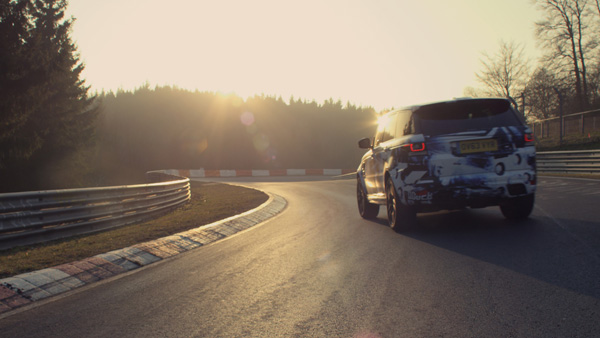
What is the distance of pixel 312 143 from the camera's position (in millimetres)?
101562

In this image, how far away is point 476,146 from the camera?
20.9ft

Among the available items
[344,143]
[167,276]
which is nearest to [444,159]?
[167,276]

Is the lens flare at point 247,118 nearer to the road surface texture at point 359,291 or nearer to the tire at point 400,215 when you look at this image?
the tire at point 400,215

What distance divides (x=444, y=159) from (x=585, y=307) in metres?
3.39

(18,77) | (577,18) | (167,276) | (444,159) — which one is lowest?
(167,276)

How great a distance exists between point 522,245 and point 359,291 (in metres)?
2.67

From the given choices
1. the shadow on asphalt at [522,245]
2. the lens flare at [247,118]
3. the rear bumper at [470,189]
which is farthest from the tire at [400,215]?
the lens flare at [247,118]

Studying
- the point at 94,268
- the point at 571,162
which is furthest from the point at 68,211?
the point at 571,162

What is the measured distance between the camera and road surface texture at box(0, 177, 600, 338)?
3.04m

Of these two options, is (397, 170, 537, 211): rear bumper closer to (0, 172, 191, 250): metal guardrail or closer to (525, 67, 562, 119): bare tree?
(0, 172, 191, 250): metal guardrail

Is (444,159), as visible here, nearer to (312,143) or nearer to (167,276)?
(167,276)

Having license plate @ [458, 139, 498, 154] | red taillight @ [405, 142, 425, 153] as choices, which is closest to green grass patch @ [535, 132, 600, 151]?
license plate @ [458, 139, 498, 154]

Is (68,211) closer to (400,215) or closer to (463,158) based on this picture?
(400,215)

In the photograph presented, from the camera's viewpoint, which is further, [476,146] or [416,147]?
[416,147]
